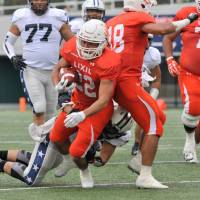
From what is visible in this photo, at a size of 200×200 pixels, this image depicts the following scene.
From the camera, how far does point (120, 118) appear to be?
256 inches

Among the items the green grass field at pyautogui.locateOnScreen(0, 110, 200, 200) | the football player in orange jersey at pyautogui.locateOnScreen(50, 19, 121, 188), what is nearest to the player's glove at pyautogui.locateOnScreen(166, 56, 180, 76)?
the green grass field at pyautogui.locateOnScreen(0, 110, 200, 200)

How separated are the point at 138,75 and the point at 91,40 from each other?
62cm

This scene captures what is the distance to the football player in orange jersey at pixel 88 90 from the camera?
6.06 m

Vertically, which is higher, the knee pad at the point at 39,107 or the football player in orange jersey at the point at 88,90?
the football player in orange jersey at the point at 88,90

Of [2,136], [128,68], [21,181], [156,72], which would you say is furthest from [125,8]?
[2,136]

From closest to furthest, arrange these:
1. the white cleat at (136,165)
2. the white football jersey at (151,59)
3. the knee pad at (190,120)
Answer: the white cleat at (136,165)
the knee pad at (190,120)
the white football jersey at (151,59)

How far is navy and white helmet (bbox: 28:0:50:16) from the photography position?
8516 millimetres

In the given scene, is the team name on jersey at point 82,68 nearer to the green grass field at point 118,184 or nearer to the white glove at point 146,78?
the green grass field at point 118,184

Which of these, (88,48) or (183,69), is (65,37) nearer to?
(183,69)

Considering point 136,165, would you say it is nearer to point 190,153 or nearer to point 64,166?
point 64,166

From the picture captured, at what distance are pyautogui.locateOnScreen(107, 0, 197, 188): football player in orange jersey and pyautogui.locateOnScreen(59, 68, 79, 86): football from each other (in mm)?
342

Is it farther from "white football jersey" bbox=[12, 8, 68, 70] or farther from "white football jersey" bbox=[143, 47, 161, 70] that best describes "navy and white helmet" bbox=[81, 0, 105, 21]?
"white football jersey" bbox=[143, 47, 161, 70]

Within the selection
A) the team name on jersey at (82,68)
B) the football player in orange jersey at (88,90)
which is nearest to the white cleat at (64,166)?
the football player in orange jersey at (88,90)

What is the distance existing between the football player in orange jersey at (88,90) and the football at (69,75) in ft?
0.11
